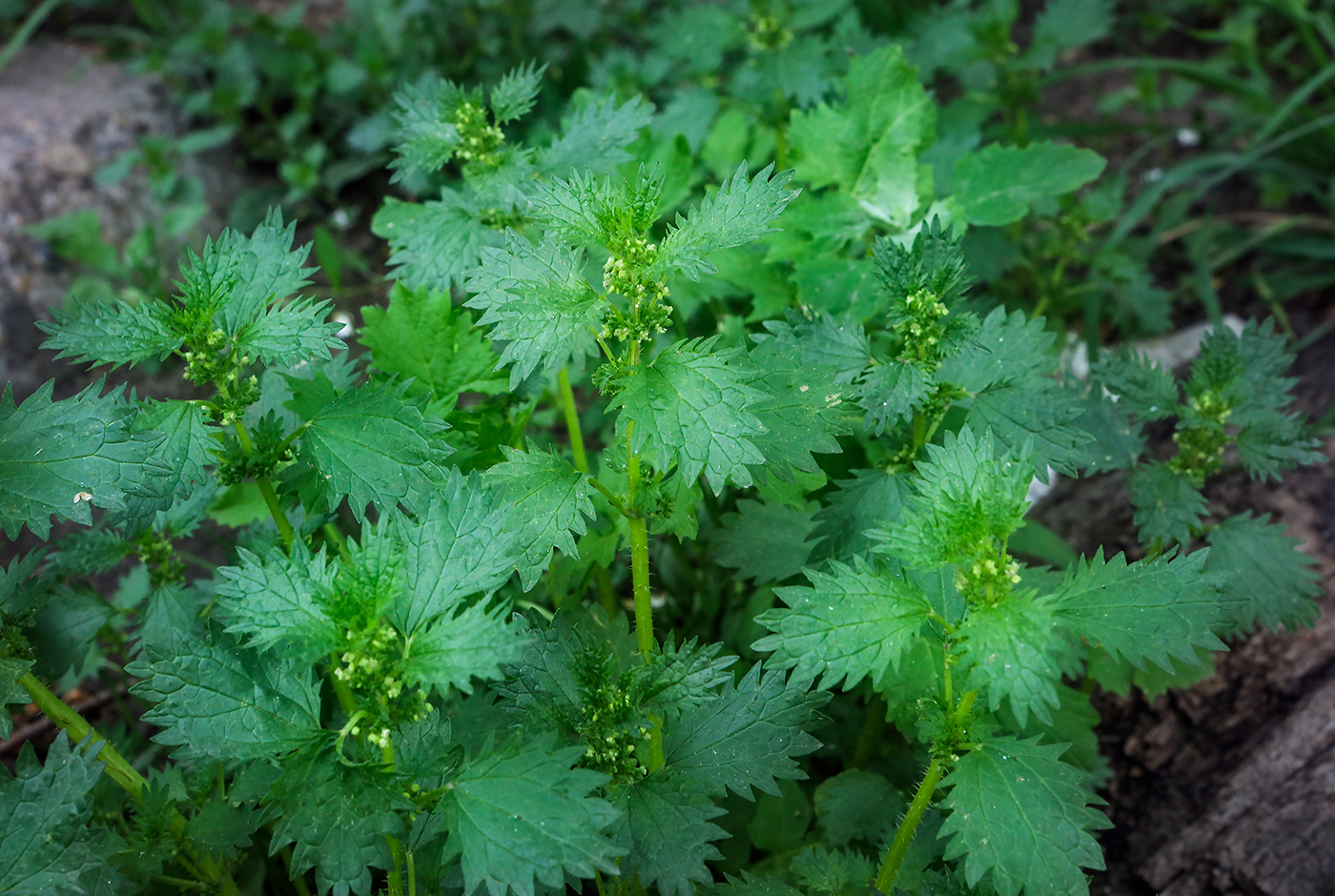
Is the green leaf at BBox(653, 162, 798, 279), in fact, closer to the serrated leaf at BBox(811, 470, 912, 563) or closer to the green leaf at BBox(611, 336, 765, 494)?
the green leaf at BBox(611, 336, 765, 494)

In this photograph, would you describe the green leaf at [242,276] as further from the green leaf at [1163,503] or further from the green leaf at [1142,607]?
the green leaf at [1163,503]

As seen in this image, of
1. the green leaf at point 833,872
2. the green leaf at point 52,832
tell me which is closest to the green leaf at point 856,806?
the green leaf at point 833,872

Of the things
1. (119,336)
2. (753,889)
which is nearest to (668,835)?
(753,889)

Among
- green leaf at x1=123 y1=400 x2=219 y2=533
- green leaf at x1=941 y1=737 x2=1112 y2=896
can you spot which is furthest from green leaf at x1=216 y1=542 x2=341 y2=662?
green leaf at x1=941 y1=737 x2=1112 y2=896

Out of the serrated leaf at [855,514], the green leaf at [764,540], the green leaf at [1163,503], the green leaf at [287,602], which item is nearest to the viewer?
the green leaf at [287,602]

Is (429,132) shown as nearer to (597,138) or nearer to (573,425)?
(597,138)

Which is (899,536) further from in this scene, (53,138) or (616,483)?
(53,138)
